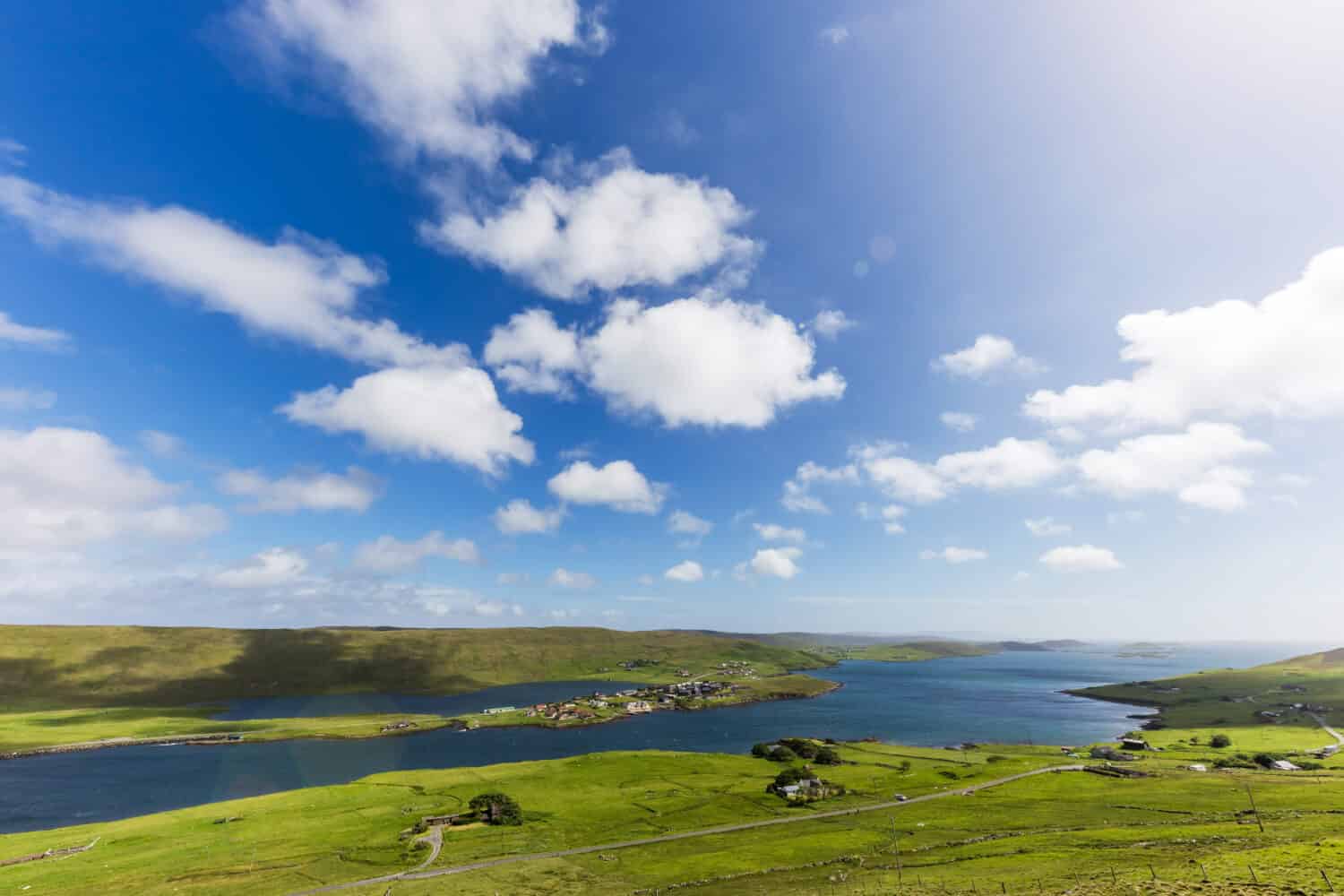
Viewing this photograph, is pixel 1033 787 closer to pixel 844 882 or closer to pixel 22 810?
pixel 844 882

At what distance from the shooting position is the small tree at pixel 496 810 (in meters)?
98.9

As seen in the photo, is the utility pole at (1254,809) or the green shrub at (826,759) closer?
the utility pole at (1254,809)

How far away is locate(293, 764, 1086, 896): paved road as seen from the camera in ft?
243

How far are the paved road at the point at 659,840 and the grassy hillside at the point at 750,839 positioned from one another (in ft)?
7.11

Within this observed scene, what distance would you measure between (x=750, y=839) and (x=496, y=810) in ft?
151

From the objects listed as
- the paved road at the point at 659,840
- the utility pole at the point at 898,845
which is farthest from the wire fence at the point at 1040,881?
the paved road at the point at 659,840

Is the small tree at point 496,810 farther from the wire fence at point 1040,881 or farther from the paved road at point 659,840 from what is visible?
the wire fence at point 1040,881

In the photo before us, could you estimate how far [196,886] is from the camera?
238 ft

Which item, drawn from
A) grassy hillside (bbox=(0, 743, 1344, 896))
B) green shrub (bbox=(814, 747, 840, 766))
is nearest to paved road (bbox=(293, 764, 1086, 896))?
grassy hillside (bbox=(0, 743, 1344, 896))

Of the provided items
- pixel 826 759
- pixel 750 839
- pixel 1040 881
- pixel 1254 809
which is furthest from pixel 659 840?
pixel 1254 809

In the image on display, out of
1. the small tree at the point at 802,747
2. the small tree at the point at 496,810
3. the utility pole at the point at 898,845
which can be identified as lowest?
the small tree at the point at 802,747

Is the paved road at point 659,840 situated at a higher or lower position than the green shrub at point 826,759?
higher

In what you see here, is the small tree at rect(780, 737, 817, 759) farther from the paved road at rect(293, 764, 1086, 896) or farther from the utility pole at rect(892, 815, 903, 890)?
the utility pole at rect(892, 815, 903, 890)

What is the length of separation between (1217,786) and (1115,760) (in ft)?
129
